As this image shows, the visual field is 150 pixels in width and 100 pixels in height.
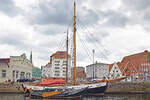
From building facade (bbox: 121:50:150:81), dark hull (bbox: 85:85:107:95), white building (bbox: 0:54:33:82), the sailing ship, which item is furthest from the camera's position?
building facade (bbox: 121:50:150:81)

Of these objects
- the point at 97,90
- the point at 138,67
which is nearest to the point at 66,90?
the point at 97,90

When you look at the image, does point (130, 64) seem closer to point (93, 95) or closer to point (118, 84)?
point (118, 84)

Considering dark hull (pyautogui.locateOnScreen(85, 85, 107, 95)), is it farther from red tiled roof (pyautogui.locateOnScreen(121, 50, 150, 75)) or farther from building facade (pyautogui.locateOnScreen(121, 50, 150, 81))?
red tiled roof (pyautogui.locateOnScreen(121, 50, 150, 75))

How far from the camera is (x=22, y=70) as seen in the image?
78875 millimetres

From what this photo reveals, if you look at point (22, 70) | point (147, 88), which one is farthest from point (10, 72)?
point (147, 88)

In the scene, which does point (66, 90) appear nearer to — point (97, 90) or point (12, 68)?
point (97, 90)

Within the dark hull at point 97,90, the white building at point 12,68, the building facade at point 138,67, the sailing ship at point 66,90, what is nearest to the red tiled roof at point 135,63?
the building facade at point 138,67

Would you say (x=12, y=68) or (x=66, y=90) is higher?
(x=12, y=68)

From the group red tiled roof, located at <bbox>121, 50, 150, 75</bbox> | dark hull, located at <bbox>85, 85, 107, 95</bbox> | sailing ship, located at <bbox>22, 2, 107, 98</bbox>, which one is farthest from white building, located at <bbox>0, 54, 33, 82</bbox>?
red tiled roof, located at <bbox>121, 50, 150, 75</bbox>

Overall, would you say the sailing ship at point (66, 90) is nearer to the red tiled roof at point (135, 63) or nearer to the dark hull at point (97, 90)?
the dark hull at point (97, 90)

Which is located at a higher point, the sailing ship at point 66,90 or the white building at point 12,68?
the white building at point 12,68

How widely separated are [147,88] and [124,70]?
36192mm

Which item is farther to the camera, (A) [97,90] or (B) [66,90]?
(A) [97,90]

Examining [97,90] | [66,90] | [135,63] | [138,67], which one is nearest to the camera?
[66,90]
